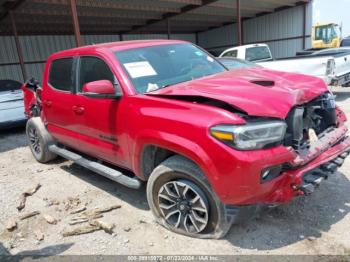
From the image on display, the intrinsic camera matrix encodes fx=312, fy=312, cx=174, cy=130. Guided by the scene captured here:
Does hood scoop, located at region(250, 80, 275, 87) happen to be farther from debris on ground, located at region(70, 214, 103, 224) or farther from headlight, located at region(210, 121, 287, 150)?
debris on ground, located at region(70, 214, 103, 224)

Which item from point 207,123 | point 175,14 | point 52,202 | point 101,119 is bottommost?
point 52,202

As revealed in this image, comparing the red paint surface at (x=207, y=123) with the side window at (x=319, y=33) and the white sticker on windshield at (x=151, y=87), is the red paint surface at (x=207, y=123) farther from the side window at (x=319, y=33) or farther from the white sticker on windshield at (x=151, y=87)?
the side window at (x=319, y=33)

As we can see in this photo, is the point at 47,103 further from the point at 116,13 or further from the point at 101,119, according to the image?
the point at 116,13

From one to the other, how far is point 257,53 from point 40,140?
9189 mm

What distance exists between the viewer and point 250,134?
247 cm

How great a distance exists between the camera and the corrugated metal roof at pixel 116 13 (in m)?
12.8

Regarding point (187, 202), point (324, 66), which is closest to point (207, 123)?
point (187, 202)

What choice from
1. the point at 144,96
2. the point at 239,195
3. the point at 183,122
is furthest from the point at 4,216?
the point at 239,195

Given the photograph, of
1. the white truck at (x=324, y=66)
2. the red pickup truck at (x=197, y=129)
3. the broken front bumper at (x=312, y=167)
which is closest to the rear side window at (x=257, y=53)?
the white truck at (x=324, y=66)

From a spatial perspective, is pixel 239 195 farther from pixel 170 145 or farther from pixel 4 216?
pixel 4 216

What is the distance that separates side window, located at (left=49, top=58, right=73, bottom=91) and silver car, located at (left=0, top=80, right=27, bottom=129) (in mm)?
3959

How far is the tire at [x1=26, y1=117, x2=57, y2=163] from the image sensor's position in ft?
17.9

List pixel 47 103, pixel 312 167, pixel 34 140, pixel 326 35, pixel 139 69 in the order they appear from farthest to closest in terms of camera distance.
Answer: pixel 326 35 < pixel 34 140 < pixel 47 103 < pixel 139 69 < pixel 312 167

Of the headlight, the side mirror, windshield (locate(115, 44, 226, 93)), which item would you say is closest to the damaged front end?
the headlight
